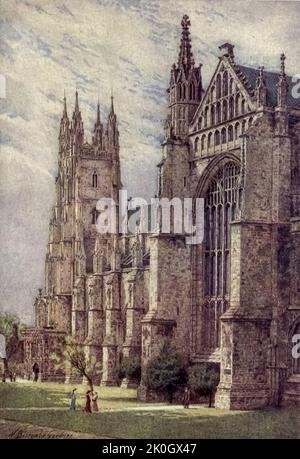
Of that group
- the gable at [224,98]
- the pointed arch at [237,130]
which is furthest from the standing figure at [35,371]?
the pointed arch at [237,130]

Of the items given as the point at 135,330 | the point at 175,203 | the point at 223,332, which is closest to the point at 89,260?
the point at 135,330

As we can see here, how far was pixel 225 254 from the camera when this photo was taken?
4681 cm

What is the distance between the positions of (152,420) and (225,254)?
11.5 meters

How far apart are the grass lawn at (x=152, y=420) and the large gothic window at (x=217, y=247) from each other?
205 inches

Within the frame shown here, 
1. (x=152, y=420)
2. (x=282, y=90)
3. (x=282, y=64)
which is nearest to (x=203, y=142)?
(x=282, y=90)

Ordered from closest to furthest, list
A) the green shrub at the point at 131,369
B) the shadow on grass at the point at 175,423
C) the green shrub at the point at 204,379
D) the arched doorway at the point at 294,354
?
1. the shadow on grass at the point at 175,423
2. the arched doorway at the point at 294,354
3. the green shrub at the point at 204,379
4. the green shrub at the point at 131,369

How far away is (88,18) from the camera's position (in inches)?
1523

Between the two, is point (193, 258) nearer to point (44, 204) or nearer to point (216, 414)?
point (44, 204)

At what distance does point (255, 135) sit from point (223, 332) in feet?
27.2

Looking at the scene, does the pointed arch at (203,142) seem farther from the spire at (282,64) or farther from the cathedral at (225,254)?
the spire at (282,64)

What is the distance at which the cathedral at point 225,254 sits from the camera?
42.0 m

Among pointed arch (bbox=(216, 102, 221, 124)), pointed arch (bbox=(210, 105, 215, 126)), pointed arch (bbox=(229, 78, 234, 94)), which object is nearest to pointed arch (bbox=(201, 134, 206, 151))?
pointed arch (bbox=(210, 105, 215, 126))

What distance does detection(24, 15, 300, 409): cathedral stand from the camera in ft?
138

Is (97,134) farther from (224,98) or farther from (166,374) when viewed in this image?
(166,374)
